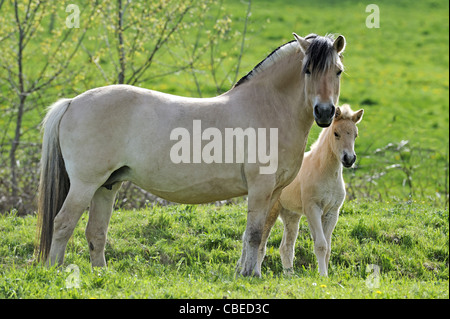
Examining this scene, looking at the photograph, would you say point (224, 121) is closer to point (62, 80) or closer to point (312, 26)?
point (62, 80)

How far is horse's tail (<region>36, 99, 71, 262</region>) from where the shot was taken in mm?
6004

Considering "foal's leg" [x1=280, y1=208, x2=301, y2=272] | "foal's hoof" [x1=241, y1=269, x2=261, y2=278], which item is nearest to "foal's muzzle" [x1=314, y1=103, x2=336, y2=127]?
"foal's hoof" [x1=241, y1=269, x2=261, y2=278]

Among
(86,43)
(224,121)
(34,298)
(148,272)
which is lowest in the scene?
(148,272)

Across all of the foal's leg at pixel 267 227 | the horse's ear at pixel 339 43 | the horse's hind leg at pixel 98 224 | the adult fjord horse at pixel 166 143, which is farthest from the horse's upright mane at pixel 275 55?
the horse's hind leg at pixel 98 224

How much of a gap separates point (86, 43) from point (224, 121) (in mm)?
17162

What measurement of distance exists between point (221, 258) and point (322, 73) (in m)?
2.89

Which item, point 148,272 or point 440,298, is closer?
point 440,298

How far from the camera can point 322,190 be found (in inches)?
267

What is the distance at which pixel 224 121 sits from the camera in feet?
19.2

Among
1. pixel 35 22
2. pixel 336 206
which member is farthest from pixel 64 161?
pixel 35 22

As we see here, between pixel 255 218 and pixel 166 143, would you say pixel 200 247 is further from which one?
pixel 166 143

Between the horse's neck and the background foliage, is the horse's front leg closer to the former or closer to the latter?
the horse's neck

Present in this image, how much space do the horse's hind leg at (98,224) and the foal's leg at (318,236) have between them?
7.61ft

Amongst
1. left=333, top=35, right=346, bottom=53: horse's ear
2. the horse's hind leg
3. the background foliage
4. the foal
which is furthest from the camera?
the background foliage
